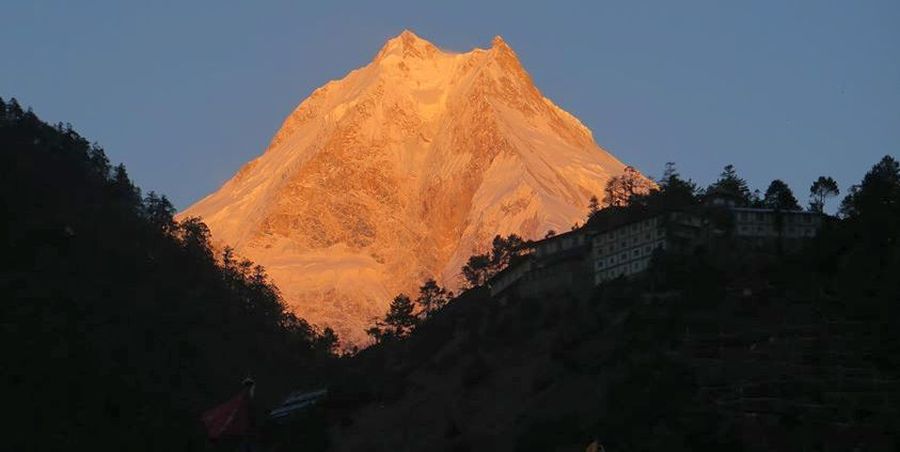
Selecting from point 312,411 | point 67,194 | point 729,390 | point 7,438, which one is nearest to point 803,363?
point 729,390

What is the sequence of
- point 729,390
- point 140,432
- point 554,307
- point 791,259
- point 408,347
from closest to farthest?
point 140,432 → point 729,390 → point 791,259 → point 554,307 → point 408,347

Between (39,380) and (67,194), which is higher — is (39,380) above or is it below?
below

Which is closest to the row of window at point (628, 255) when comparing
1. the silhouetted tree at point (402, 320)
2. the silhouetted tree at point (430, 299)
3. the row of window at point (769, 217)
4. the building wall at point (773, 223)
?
the building wall at point (773, 223)

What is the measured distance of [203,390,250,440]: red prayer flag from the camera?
36.9 m

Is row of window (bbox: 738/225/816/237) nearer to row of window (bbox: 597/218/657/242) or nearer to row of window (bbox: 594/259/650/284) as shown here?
row of window (bbox: 597/218/657/242)

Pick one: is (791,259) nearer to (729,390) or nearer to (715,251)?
(715,251)

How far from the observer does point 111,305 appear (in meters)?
Result: 116

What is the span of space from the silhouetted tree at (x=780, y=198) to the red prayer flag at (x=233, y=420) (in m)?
78.1

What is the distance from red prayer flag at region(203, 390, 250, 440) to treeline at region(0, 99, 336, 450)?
2792 cm

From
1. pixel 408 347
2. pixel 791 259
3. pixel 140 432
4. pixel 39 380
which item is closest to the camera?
pixel 140 432

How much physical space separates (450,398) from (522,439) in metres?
14.3

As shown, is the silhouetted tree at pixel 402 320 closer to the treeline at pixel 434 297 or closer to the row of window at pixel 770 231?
the treeline at pixel 434 297

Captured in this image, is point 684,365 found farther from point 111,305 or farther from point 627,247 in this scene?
point 111,305

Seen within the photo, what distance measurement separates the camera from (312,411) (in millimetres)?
105250
